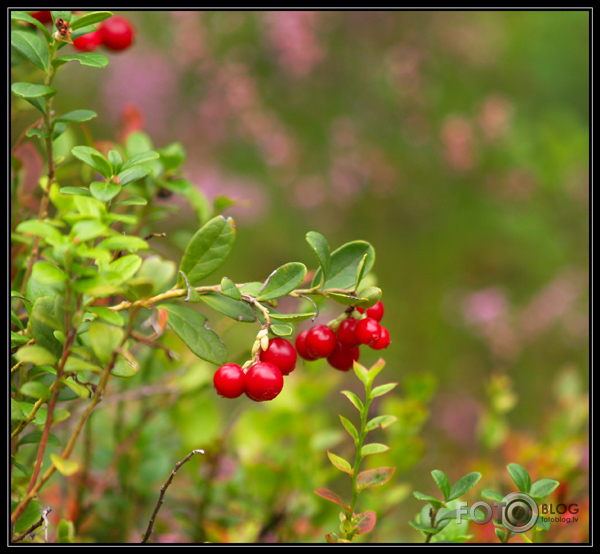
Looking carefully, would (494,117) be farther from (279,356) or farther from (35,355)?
(35,355)

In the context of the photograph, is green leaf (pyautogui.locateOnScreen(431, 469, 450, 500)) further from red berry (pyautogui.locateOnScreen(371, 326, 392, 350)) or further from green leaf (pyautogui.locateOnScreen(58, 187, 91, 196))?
green leaf (pyautogui.locateOnScreen(58, 187, 91, 196))

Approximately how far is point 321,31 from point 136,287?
6.75 ft

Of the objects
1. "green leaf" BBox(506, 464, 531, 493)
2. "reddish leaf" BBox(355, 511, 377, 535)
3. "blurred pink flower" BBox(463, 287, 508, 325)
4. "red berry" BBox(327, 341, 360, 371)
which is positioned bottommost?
"blurred pink flower" BBox(463, 287, 508, 325)

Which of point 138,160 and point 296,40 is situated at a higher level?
point 138,160

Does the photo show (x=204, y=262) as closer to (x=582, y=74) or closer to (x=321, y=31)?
(x=321, y=31)

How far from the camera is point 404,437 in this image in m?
0.84

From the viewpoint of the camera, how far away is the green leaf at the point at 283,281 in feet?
1.57

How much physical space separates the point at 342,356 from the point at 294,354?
74mm

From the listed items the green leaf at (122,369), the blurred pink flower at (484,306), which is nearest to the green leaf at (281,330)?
the green leaf at (122,369)

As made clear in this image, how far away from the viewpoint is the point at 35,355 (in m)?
0.42

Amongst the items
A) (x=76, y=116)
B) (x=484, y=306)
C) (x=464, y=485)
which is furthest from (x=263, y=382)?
(x=484, y=306)

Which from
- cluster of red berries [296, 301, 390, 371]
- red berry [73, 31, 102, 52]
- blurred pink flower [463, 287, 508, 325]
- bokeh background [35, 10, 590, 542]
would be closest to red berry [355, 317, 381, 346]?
cluster of red berries [296, 301, 390, 371]

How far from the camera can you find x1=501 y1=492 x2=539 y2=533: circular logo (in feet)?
1.73

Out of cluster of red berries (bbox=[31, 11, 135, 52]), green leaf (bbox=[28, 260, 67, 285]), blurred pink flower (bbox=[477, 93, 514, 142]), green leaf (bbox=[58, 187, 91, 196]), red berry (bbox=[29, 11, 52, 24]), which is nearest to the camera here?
green leaf (bbox=[28, 260, 67, 285])
